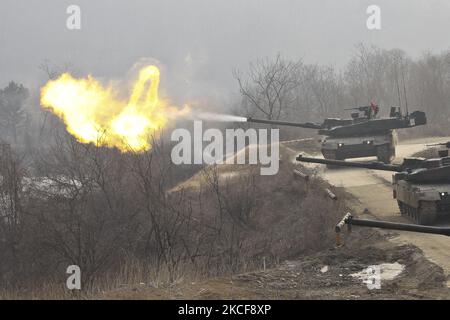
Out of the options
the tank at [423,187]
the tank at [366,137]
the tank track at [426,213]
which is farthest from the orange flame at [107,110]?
the tank track at [426,213]

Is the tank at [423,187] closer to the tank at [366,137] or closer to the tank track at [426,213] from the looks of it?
the tank track at [426,213]

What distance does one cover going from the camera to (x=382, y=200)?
63.1ft

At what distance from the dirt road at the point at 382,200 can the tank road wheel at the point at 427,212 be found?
45 cm

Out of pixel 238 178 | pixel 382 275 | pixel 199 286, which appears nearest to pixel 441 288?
pixel 382 275

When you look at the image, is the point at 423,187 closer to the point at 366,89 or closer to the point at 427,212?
the point at 427,212

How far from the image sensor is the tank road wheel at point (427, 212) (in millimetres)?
13910

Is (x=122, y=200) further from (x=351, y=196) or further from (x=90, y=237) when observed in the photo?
(x=351, y=196)

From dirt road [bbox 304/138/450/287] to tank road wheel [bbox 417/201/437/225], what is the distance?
45cm

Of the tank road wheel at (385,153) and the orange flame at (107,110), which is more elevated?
the orange flame at (107,110)

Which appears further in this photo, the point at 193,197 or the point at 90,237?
the point at 193,197

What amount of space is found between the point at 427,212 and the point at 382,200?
529 cm

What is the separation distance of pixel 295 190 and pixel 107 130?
28.0 ft

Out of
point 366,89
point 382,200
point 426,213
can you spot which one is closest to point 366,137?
point 382,200

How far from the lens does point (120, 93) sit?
72.2ft
